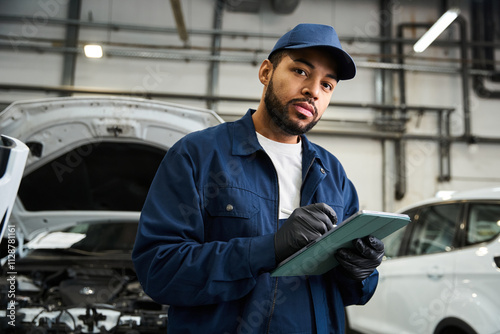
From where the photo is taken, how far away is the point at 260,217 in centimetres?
121

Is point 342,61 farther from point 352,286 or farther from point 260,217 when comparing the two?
point 352,286

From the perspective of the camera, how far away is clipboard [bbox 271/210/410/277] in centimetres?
101

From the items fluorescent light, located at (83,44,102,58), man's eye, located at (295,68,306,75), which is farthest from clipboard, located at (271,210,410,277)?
fluorescent light, located at (83,44,102,58)

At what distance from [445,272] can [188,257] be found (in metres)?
2.29

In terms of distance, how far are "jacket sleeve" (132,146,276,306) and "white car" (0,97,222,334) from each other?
160 cm

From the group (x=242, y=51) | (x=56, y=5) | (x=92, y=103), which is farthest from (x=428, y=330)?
(x=56, y=5)

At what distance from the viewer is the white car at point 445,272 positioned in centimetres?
252

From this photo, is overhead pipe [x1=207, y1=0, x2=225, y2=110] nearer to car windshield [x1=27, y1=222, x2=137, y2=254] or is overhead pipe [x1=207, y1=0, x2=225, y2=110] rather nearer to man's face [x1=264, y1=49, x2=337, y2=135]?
car windshield [x1=27, y1=222, x2=137, y2=254]

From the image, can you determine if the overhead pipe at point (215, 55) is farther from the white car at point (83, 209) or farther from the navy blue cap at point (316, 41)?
the navy blue cap at point (316, 41)

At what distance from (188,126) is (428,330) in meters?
2.09

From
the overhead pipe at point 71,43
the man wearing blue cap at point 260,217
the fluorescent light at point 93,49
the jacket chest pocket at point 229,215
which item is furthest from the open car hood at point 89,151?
the overhead pipe at point 71,43

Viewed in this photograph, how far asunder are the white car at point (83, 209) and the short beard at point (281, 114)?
4.98ft

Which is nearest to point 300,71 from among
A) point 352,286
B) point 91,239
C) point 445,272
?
point 352,286

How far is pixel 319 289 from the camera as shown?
49.3 inches
